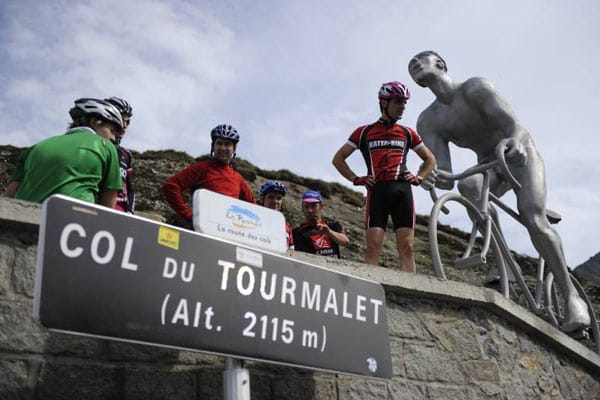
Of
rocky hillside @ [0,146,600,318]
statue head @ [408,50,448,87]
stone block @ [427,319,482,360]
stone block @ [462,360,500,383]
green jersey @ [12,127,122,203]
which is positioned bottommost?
stone block @ [462,360,500,383]

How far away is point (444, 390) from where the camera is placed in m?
4.69

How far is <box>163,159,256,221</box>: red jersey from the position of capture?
496 centimetres

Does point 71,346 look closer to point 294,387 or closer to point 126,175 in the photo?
point 294,387

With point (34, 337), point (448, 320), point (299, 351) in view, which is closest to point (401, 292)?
point (448, 320)

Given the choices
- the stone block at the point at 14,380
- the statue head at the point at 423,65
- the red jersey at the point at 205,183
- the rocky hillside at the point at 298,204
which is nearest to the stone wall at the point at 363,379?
the stone block at the point at 14,380

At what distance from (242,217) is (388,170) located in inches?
99.2

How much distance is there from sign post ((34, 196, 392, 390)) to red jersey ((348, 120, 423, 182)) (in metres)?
1.92

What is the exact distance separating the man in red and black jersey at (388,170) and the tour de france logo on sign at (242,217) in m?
2.26

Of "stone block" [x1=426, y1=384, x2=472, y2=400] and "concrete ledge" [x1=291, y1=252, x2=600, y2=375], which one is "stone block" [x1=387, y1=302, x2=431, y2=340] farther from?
"stone block" [x1=426, y1=384, x2=472, y2=400]

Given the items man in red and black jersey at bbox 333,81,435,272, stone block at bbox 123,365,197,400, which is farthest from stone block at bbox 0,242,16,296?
man in red and black jersey at bbox 333,81,435,272

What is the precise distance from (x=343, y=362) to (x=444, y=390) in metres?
1.59

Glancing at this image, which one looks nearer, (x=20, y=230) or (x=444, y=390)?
(x=20, y=230)

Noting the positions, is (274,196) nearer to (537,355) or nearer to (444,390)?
(444,390)

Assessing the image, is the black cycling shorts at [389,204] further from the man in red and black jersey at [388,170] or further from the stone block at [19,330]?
the stone block at [19,330]
